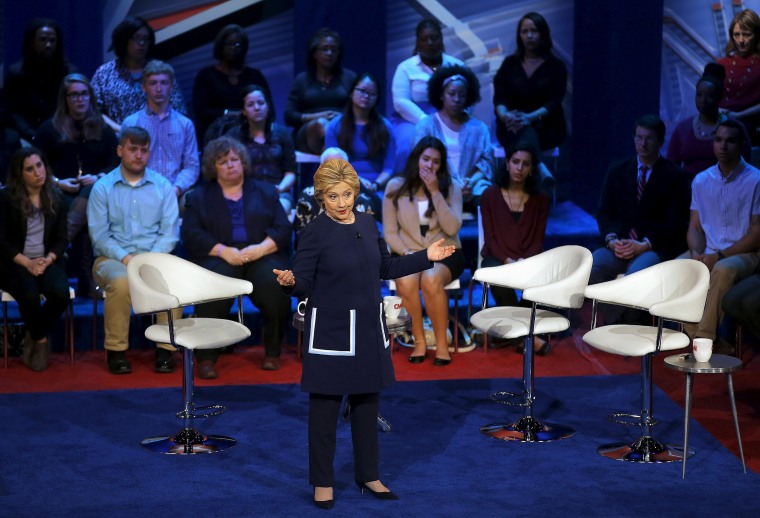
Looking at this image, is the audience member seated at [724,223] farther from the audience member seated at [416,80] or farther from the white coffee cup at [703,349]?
the white coffee cup at [703,349]

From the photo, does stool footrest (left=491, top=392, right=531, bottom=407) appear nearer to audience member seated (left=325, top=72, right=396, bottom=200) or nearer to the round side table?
the round side table

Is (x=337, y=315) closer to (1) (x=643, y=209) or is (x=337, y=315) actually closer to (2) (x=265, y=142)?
(2) (x=265, y=142)

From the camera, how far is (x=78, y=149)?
298 inches

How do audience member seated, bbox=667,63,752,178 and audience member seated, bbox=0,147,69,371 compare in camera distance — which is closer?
audience member seated, bbox=0,147,69,371

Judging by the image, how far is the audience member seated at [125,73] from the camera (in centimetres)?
796

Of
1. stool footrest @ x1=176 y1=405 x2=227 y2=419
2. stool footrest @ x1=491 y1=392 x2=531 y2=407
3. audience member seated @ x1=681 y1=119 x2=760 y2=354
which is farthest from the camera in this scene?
audience member seated @ x1=681 y1=119 x2=760 y2=354

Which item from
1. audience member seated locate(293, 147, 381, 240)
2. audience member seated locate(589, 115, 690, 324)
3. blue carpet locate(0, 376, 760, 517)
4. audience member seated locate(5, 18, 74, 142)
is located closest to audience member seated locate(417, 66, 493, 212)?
audience member seated locate(293, 147, 381, 240)

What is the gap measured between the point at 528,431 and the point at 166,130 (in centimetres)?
333

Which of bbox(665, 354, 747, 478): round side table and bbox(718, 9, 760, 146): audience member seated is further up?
bbox(718, 9, 760, 146): audience member seated

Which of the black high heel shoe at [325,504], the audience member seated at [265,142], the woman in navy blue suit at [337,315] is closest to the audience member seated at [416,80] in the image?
the audience member seated at [265,142]

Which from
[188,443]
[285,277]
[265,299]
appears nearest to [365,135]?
[265,299]

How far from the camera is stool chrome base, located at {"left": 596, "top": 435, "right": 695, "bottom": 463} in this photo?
539cm

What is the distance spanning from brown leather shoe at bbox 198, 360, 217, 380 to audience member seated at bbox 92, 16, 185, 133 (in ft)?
6.48

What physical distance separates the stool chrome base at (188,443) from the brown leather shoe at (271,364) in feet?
4.30
